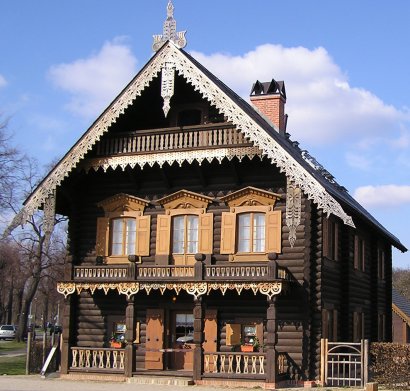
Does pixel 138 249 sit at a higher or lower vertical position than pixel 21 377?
higher

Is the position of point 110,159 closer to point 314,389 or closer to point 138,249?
point 138,249

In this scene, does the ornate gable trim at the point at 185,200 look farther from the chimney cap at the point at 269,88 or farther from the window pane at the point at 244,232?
the chimney cap at the point at 269,88

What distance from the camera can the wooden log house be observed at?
22.6 m

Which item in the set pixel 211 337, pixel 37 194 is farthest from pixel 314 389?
pixel 37 194

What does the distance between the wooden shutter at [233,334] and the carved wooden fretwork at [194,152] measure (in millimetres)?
4807

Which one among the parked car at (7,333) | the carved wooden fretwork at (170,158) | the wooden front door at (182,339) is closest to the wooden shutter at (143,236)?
the carved wooden fretwork at (170,158)

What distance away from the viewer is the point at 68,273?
24.8 metres

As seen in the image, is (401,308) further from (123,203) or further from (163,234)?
(123,203)

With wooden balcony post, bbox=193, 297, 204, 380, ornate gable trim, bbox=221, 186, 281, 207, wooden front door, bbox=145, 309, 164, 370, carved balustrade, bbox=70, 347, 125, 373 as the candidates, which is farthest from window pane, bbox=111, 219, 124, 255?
wooden balcony post, bbox=193, 297, 204, 380

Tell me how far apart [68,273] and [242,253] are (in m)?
5.76

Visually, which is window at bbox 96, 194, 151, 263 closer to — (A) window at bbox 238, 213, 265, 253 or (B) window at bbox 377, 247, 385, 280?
Answer: (A) window at bbox 238, 213, 265, 253

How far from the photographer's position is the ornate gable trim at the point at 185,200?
82.2 ft

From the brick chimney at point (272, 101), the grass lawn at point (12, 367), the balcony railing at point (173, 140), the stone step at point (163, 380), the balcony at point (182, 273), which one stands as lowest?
the grass lawn at point (12, 367)

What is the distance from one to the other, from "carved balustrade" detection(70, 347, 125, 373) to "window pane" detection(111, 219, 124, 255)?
3.56 m
